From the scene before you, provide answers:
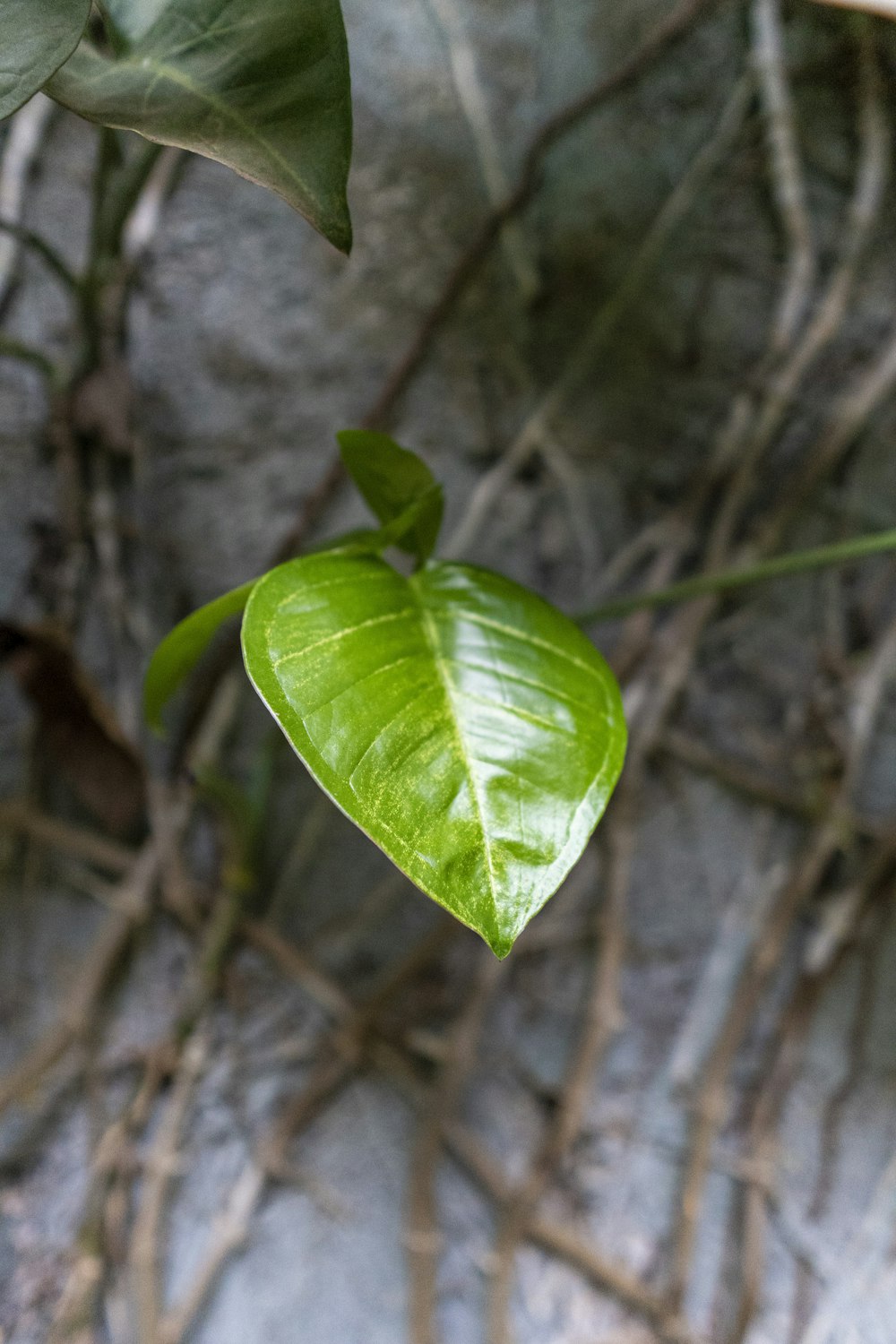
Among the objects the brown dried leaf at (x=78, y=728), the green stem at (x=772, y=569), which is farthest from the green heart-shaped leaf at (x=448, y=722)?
the brown dried leaf at (x=78, y=728)

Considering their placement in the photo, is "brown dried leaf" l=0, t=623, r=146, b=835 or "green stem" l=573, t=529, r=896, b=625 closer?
"green stem" l=573, t=529, r=896, b=625

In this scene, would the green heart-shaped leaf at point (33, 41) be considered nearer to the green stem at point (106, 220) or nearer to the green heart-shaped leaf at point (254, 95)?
the green heart-shaped leaf at point (254, 95)

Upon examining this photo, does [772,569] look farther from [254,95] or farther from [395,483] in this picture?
[254,95]

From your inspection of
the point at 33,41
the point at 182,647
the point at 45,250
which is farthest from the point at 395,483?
the point at 45,250

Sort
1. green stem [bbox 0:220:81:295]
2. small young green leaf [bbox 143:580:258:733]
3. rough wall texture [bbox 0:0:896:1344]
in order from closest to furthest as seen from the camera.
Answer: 1. small young green leaf [bbox 143:580:258:733]
2. green stem [bbox 0:220:81:295]
3. rough wall texture [bbox 0:0:896:1344]

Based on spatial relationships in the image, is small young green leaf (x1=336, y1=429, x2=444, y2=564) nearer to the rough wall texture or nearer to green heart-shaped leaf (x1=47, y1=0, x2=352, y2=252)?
green heart-shaped leaf (x1=47, y1=0, x2=352, y2=252)

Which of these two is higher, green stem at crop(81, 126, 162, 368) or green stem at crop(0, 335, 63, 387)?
green stem at crop(81, 126, 162, 368)

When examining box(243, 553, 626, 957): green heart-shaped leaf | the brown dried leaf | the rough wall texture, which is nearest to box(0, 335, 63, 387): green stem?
the rough wall texture
